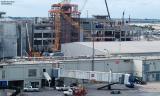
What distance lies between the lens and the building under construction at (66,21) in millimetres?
87750

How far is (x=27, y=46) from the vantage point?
8169 cm

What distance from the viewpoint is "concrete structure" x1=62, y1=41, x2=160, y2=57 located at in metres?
61.8

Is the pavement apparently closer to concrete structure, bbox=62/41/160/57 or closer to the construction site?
the construction site

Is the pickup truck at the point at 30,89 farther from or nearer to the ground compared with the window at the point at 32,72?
nearer to the ground

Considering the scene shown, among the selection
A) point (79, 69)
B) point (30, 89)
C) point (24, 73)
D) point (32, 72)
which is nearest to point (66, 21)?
point (79, 69)

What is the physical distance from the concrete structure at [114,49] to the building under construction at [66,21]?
16.1 m

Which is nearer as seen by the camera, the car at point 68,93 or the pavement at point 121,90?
the car at point 68,93

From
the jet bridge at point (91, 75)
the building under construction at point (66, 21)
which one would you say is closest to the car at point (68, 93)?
the jet bridge at point (91, 75)

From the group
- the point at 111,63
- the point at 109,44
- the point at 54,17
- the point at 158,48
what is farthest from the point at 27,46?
the point at 111,63

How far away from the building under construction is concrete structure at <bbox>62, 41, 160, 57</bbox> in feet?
52.7

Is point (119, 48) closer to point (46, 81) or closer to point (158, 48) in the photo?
point (158, 48)

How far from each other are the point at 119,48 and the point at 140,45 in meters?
5.39

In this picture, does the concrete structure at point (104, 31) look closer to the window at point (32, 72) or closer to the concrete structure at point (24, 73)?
the concrete structure at point (24, 73)

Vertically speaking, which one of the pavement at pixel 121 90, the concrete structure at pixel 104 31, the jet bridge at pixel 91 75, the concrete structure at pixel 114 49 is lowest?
the pavement at pixel 121 90
